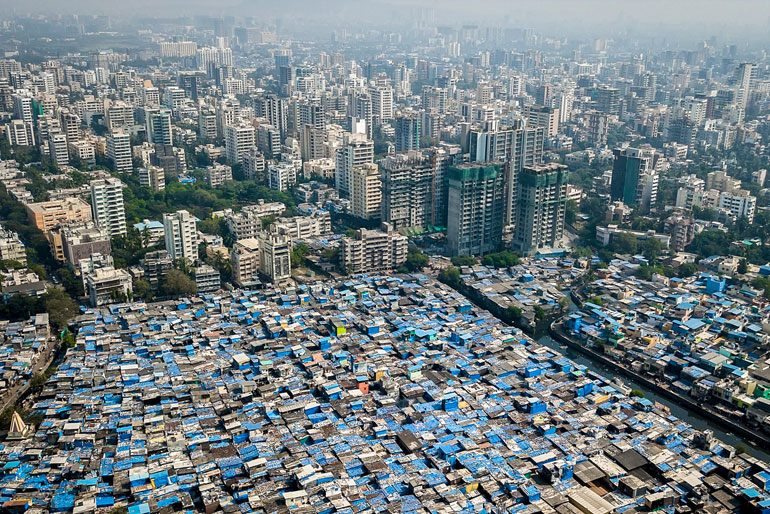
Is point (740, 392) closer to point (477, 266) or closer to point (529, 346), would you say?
point (529, 346)

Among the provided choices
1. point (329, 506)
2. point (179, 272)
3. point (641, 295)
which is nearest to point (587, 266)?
point (641, 295)

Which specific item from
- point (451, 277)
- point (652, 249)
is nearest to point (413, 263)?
point (451, 277)

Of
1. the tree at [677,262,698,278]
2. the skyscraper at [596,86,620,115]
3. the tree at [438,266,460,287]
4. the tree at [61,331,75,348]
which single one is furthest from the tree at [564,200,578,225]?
the skyscraper at [596,86,620,115]

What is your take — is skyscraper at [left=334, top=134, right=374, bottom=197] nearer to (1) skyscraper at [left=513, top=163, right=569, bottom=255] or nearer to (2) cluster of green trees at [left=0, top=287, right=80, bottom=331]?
(1) skyscraper at [left=513, top=163, right=569, bottom=255]

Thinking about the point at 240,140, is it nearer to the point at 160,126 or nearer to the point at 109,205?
the point at 160,126

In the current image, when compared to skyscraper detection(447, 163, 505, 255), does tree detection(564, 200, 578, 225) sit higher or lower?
lower

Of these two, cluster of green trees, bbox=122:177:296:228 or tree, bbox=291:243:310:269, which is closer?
tree, bbox=291:243:310:269
